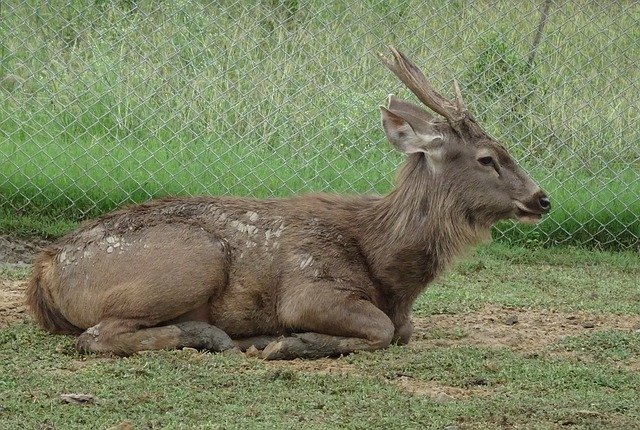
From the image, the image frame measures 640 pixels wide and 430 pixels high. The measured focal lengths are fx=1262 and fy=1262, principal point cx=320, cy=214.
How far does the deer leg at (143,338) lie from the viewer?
23.0ft

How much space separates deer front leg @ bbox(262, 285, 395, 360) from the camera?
282 inches

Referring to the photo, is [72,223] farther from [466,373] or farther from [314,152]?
[466,373]

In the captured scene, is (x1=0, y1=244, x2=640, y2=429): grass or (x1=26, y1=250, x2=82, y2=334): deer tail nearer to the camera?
(x1=0, y1=244, x2=640, y2=429): grass

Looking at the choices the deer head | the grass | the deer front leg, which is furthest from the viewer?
the deer head

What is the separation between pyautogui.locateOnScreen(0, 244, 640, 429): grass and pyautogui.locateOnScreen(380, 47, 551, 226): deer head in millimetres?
848

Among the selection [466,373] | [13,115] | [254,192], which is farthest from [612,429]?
[13,115]

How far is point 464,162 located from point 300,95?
337cm

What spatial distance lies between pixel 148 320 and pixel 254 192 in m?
3.73

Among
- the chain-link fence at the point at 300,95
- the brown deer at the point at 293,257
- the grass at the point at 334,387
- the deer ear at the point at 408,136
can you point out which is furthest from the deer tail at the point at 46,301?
the chain-link fence at the point at 300,95

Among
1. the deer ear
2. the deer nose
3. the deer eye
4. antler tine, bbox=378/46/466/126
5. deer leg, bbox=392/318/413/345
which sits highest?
antler tine, bbox=378/46/466/126

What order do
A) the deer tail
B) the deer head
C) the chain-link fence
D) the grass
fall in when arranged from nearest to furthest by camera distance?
1. the grass
2. the deer tail
3. the deer head
4. the chain-link fence

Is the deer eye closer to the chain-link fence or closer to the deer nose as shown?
the deer nose

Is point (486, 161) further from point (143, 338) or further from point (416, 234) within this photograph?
point (143, 338)

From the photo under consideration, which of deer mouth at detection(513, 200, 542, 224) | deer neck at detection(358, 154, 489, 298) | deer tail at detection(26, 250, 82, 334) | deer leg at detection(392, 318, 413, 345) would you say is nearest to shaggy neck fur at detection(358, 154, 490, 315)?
deer neck at detection(358, 154, 489, 298)
